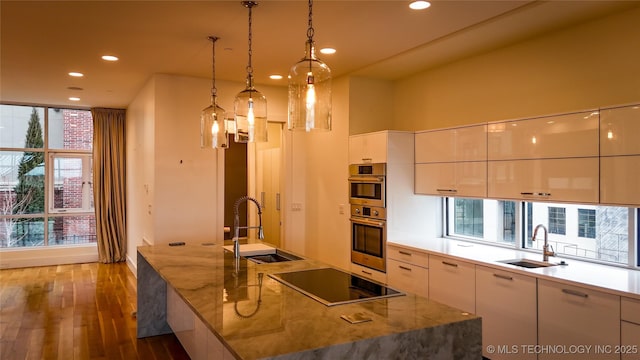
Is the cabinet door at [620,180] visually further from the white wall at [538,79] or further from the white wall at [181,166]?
the white wall at [181,166]

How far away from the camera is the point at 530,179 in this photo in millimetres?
3531

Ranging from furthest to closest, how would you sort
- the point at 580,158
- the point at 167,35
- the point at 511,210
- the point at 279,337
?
the point at 511,210, the point at 167,35, the point at 580,158, the point at 279,337

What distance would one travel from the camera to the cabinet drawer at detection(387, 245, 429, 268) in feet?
13.7

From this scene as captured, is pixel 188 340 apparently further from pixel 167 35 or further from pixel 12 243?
pixel 12 243

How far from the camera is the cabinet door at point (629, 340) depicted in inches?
103

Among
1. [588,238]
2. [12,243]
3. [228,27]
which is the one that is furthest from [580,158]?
[12,243]

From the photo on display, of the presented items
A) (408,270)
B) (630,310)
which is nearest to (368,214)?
(408,270)

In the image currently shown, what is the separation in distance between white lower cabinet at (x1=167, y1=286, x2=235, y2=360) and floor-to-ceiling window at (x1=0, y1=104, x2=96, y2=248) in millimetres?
4985

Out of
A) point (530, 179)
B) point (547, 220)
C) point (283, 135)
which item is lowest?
point (547, 220)

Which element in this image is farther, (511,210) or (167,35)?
(511,210)

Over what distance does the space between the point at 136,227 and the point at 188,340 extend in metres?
3.87

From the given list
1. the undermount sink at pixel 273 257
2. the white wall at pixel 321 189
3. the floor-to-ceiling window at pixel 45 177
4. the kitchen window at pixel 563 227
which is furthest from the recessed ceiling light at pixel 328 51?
the floor-to-ceiling window at pixel 45 177

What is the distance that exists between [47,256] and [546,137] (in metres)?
8.00

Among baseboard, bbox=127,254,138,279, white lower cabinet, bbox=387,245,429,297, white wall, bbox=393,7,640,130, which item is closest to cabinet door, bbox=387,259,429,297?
white lower cabinet, bbox=387,245,429,297
